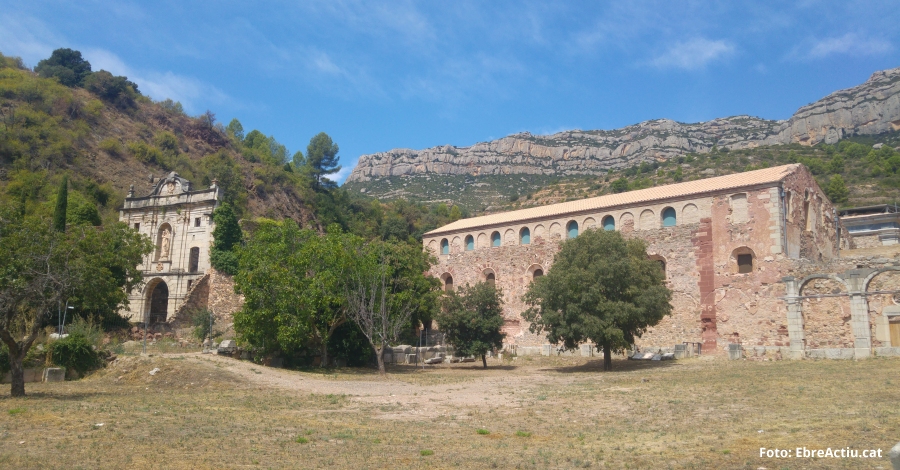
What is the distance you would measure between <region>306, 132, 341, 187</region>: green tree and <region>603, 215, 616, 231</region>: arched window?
149 ft

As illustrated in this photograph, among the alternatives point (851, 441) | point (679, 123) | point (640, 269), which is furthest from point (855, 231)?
point (679, 123)

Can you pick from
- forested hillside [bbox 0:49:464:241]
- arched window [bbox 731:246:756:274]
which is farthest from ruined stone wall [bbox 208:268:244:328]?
arched window [bbox 731:246:756:274]

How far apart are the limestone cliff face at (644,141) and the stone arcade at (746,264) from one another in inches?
2632

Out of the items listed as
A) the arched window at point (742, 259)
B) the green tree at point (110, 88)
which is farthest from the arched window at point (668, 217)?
the green tree at point (110, 88)

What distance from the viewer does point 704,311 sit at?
3462 cm

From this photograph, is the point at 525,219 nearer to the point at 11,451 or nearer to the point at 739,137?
the point at 11,451

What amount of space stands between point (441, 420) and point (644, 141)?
361ft

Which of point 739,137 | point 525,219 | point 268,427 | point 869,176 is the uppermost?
point 739,137

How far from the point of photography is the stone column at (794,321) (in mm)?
27281

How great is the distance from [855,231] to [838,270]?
2620 centimetres

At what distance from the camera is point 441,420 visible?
12.9 m

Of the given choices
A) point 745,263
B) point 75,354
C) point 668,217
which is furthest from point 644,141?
point 75,354

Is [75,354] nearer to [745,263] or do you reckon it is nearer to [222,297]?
[222,297]

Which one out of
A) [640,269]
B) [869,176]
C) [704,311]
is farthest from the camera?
[869,176]
